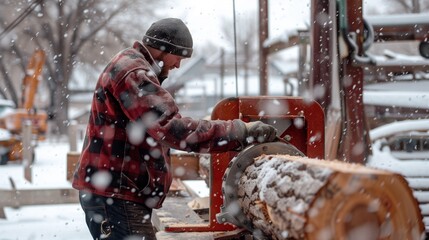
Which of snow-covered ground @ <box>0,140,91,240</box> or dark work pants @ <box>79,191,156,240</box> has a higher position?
dark work pants @ <box>79,191,156,240</box>

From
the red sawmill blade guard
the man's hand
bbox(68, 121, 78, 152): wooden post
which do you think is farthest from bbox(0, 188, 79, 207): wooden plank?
the man's hand

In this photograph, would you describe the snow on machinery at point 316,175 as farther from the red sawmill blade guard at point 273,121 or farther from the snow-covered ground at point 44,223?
the snow-covered ground at point 44,223

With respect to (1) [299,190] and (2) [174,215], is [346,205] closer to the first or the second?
(1) [299,190]

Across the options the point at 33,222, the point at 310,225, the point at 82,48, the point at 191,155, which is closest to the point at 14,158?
the point at 33,222

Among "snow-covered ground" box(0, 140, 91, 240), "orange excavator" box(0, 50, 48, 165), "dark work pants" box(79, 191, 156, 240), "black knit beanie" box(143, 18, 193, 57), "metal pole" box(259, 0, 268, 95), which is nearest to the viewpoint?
"dark work pants" box(79, 191, 156, 240)

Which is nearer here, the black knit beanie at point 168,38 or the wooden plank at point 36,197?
the black knit beanie at point 168,38

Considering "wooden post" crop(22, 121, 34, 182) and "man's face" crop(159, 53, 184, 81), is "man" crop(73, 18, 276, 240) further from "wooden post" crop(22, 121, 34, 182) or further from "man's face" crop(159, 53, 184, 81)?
"wooden post" crop(22, 121, 34, 182)

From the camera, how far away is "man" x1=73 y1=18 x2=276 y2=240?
289 centimetres

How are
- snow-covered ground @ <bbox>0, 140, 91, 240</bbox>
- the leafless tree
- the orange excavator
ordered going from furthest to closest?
the leafless tree → the orange excavator → snow-covered ground @ <bbox>0, 140, 91, 240</bbox>

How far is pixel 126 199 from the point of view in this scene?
303 cm

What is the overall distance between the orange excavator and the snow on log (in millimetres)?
14363

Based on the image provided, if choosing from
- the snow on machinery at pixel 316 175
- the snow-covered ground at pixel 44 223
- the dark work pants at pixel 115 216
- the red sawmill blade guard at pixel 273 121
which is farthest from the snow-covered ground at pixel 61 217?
the dark work pants at pixel 115 216

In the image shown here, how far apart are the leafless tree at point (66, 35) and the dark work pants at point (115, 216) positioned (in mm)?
32175

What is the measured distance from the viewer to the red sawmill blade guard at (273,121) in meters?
3.73
